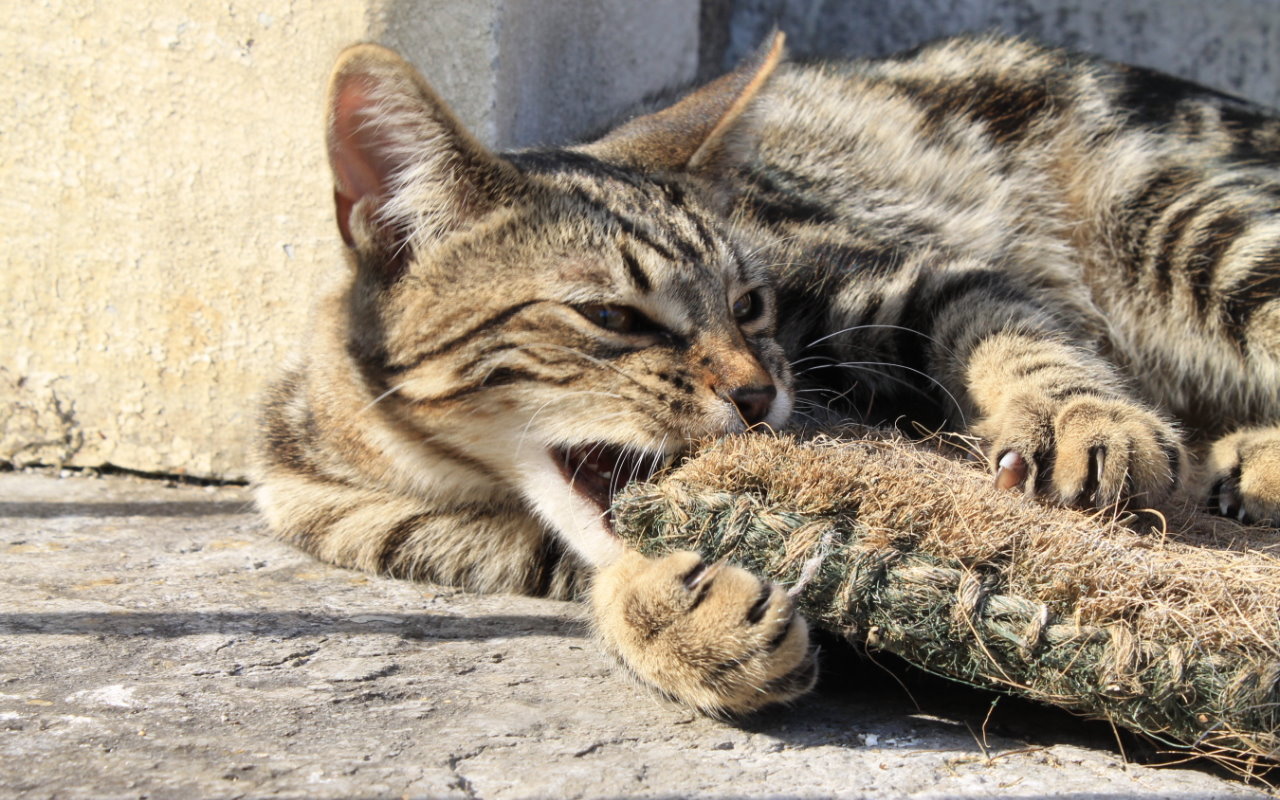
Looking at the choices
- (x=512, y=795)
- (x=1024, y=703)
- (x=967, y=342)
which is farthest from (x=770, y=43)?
(x=512, y=795)

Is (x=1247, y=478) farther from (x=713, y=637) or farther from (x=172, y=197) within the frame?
(x=172, y=197)

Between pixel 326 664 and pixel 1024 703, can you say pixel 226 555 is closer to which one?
pixel 326 664

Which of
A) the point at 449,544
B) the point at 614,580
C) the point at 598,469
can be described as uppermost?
the point at 598,469

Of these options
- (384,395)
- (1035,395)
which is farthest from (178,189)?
(1035,395)

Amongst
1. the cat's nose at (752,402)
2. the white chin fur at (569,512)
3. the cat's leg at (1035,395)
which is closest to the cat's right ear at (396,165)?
the white chin fur at (569,512)

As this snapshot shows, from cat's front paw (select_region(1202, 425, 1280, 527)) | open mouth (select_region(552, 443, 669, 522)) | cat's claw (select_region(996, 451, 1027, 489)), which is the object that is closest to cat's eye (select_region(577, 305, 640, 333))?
open mouth (select_region(552, 443, 669, 522))

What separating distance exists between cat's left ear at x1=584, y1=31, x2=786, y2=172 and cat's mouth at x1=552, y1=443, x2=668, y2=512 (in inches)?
29.0

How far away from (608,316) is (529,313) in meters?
0.14

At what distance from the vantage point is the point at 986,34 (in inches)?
141

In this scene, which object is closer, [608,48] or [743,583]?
[743,583]

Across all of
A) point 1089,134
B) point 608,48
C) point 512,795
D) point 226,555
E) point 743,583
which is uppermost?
point 608,48

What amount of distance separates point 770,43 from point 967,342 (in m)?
0.83

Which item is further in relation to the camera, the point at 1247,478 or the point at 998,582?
the point at 1247,478

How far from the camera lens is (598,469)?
2.15 meters
